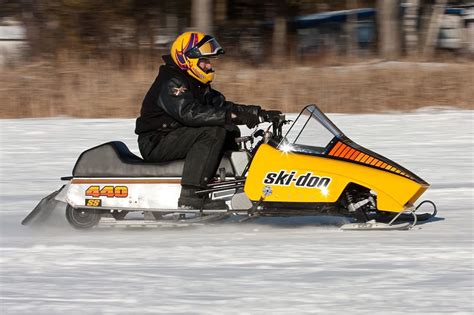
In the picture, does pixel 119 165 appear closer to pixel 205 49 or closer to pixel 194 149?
pixel 194 149

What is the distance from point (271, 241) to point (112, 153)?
1.59m

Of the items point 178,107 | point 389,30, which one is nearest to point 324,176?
point 178,107

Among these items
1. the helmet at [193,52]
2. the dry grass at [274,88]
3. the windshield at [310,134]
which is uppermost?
the helmet at [193,52]

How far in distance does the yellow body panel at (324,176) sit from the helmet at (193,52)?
2.82ft

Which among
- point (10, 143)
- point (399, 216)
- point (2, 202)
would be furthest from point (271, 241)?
point (10, 143)

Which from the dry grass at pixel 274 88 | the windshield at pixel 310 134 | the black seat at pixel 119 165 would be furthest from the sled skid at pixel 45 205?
the dry grass at pixel 274 88

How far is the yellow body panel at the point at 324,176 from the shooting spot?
7562mm

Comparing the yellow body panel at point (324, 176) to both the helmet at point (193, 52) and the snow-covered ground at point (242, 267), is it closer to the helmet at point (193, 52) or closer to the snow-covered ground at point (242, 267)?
the snow-covered ground at point (242, 267)

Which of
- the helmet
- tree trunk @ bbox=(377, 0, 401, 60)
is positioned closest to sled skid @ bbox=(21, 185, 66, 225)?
the helmet

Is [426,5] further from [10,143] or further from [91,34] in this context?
[10,143]

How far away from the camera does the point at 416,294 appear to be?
5824 millimetres

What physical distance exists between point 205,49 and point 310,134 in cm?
111

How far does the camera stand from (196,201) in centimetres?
800

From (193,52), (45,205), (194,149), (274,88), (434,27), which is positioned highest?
(193,52)
